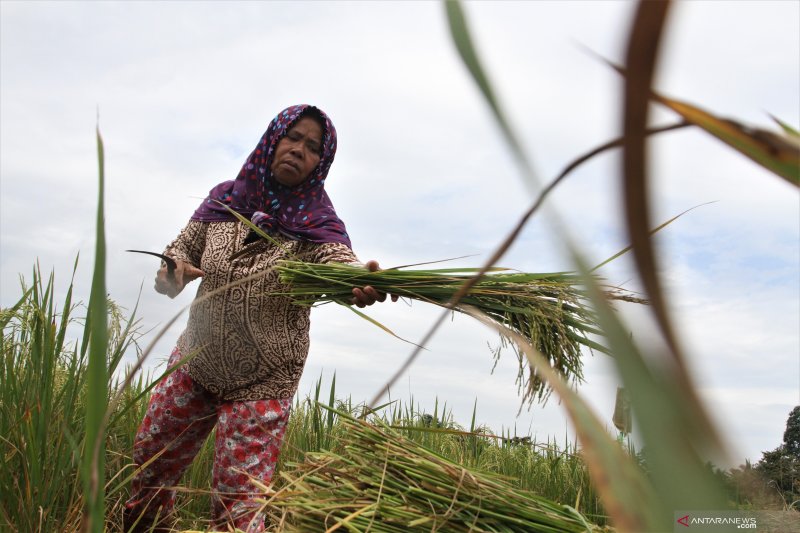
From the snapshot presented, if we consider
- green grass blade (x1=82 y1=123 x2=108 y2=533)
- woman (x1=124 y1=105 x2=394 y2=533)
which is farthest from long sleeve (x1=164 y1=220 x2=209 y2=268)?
green grass blade (x1=82 y1=123 x2=108 y2=533)

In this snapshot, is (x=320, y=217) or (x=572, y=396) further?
(x=320, y=217)

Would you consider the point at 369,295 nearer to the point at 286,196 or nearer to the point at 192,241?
the point at 286,196

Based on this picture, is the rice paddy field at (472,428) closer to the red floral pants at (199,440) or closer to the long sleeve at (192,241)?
the red floral pants at (199,440)

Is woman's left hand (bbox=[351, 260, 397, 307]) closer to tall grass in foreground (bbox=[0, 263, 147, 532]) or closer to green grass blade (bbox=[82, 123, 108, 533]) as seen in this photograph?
tall grass in foreground (bbox=[0, 263, 147, 532])

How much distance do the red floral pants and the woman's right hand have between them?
264 mm

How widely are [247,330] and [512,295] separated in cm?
108

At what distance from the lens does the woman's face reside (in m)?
2.62

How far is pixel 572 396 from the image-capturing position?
0.29 meters

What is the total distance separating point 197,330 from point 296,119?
92cm

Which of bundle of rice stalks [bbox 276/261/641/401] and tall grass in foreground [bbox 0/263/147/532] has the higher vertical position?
bundle of rice stalks [bbox 276/261/641/401]

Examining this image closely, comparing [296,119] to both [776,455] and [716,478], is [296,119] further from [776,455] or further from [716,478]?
[716,478]

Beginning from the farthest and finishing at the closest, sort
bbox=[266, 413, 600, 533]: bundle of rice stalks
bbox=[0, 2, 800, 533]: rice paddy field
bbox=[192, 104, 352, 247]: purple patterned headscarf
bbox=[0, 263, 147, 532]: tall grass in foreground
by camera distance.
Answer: bbox=[192, 104, 352, 247]: purple patterned headscarf → bbox=[0, 263, 147, 532]: tall grass in foreground → bbox=[266, 413, 600, 533]: bundle of rice stalks → bbox=[0, 2, 800, 533]: rice paddy field

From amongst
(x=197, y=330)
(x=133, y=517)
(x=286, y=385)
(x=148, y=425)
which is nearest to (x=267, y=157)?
(x=197, y=330)

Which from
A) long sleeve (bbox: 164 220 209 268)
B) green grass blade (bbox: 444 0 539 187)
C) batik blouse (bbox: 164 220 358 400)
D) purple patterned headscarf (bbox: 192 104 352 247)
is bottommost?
green grass blade (bbox: 444 0 539 187)
